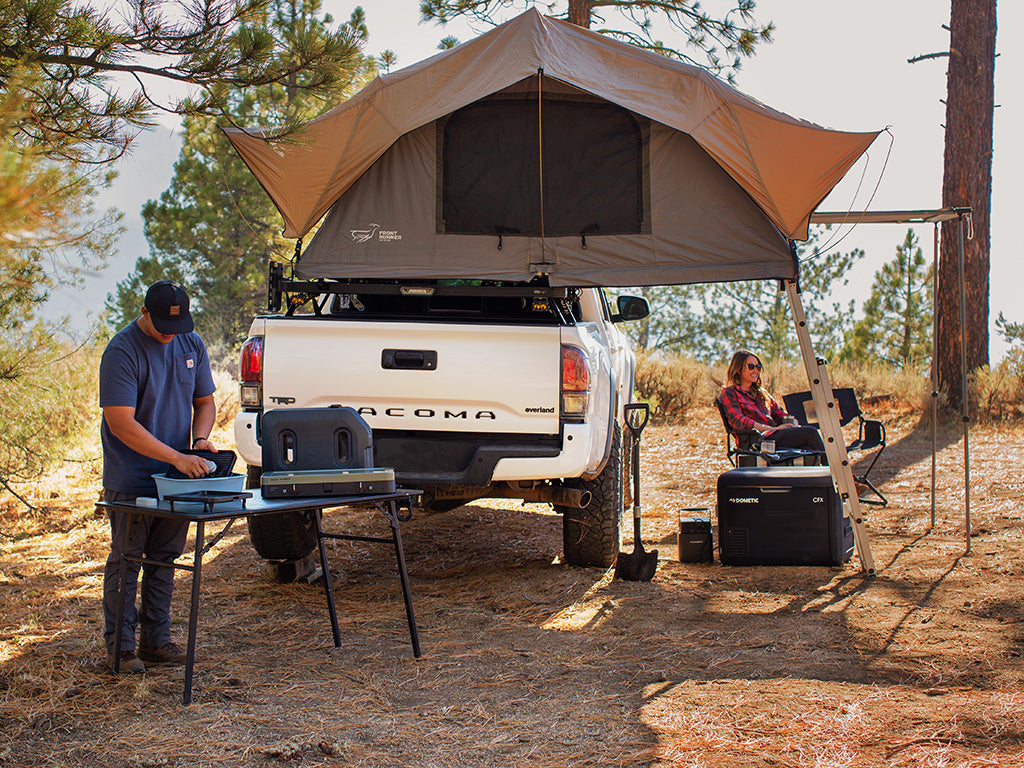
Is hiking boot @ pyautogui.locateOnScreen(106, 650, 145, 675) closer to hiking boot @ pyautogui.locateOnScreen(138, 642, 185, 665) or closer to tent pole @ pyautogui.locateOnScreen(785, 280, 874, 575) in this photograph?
hiking boot @ pyautogui.locateOnScreen(138, 642, 185, 665)

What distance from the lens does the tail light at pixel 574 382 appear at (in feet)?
17.6

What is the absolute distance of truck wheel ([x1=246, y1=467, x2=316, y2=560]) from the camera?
5633mm

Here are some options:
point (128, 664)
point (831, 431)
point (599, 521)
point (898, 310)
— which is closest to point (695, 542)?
point (599, 521)

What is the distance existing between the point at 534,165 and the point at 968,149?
862 cm

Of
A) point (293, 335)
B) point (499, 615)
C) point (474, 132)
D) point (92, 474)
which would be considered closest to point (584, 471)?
point (499, 615)

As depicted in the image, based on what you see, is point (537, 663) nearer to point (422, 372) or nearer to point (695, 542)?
point (422, 372)

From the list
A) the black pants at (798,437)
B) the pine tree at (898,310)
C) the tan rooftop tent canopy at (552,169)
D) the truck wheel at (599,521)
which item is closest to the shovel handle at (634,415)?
the truck wheel at (599,521)

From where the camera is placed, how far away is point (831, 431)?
592 cm

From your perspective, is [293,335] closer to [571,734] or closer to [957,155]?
[571,734]

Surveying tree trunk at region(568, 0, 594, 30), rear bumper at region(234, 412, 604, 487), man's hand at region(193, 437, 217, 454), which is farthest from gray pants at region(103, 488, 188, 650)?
tree trunk at region(568, 0, 594, 30)

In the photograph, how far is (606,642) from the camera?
484 centimetres

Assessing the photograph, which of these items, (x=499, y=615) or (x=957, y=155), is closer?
(x=499, y=615)

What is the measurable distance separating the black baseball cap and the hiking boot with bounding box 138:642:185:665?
1376 millimetres

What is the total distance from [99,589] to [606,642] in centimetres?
306
